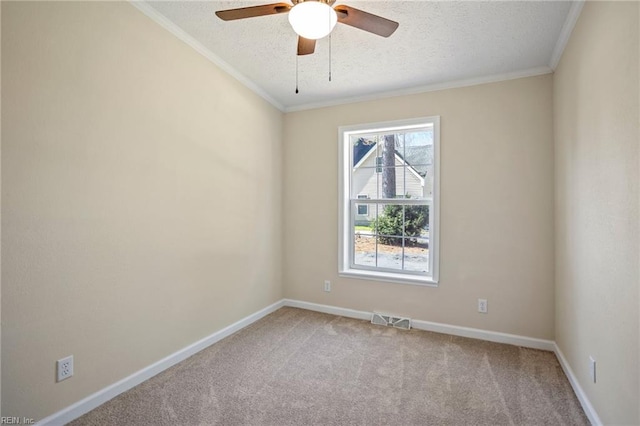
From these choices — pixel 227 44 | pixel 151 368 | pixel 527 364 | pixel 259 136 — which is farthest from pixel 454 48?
pixel 151 368

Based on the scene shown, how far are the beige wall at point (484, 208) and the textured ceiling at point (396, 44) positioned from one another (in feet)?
0.84

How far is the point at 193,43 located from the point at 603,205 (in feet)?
9.71

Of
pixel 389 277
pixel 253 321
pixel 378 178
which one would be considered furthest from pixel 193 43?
pixel 389 277

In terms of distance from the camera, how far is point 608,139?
1.50 metres

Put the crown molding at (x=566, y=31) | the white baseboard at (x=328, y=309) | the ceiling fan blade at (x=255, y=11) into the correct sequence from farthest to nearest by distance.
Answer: the white baseboard at (x=328, y=309) → the crown molding at (x=566, y=31) → the ceiling fan blade at (x=255, y=11)

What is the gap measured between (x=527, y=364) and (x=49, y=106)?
3.64 meters

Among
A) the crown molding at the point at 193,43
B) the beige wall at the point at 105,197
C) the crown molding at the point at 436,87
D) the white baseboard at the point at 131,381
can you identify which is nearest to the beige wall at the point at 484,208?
the crown molding at the point at 436,87

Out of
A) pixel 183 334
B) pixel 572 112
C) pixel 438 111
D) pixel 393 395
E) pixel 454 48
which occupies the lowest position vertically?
pixel 393 395

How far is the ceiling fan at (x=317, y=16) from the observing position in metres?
1.45

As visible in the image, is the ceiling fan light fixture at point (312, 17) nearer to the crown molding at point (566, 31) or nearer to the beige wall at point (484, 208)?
the crown molding at point (566, 31)

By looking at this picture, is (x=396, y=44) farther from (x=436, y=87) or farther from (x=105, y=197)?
(x=105, y=197)

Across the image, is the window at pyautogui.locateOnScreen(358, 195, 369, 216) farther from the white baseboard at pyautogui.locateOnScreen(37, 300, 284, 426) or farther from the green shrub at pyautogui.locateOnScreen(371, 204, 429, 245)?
the white baseboard at pyautogui.locateOnScreen(37, 300, 284, 426)

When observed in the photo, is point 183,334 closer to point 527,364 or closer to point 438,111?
point 527,364

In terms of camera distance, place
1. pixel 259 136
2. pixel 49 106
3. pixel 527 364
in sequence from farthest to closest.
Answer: pixel 259 136, pixel 527 364, pixel 49 106
